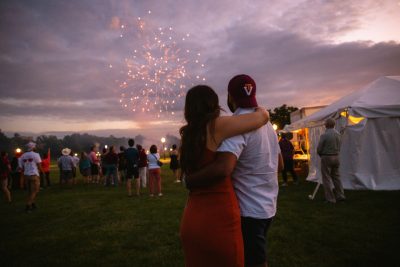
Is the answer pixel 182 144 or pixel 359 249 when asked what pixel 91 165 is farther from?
pixel 182 144

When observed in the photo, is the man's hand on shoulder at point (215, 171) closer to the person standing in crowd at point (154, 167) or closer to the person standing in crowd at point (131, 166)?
the person standing in crowd at point (154, 167)

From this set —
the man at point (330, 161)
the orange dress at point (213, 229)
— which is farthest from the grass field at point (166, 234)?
the orange dress at point (213, 229)

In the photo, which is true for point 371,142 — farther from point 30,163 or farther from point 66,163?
point 66,163

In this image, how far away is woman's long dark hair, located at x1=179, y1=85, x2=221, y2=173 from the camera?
2057mm

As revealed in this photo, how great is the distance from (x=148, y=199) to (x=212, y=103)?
960 centimetres

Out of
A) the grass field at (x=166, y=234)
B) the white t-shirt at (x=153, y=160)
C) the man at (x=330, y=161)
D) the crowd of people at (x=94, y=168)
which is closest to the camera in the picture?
the grass field at (x=166, y=234)

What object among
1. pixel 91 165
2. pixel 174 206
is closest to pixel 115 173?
pixel 91 165

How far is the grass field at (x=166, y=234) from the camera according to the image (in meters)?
4.85

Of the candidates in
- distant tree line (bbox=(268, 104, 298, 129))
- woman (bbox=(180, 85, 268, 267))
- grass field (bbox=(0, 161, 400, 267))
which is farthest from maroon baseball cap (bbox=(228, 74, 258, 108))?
distant tree line (bbox=(268, 104, 298, 129))

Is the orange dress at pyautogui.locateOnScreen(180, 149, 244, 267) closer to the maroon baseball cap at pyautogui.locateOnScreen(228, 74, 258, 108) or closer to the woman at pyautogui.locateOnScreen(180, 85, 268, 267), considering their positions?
the woman at pyautogui.locateOnScreen(180, 85, 268, 267)

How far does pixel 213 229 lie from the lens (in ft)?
6.44

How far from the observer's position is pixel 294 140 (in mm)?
25266

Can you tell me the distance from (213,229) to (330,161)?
25.2 feet

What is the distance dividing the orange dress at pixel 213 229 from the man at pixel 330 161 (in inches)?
294
